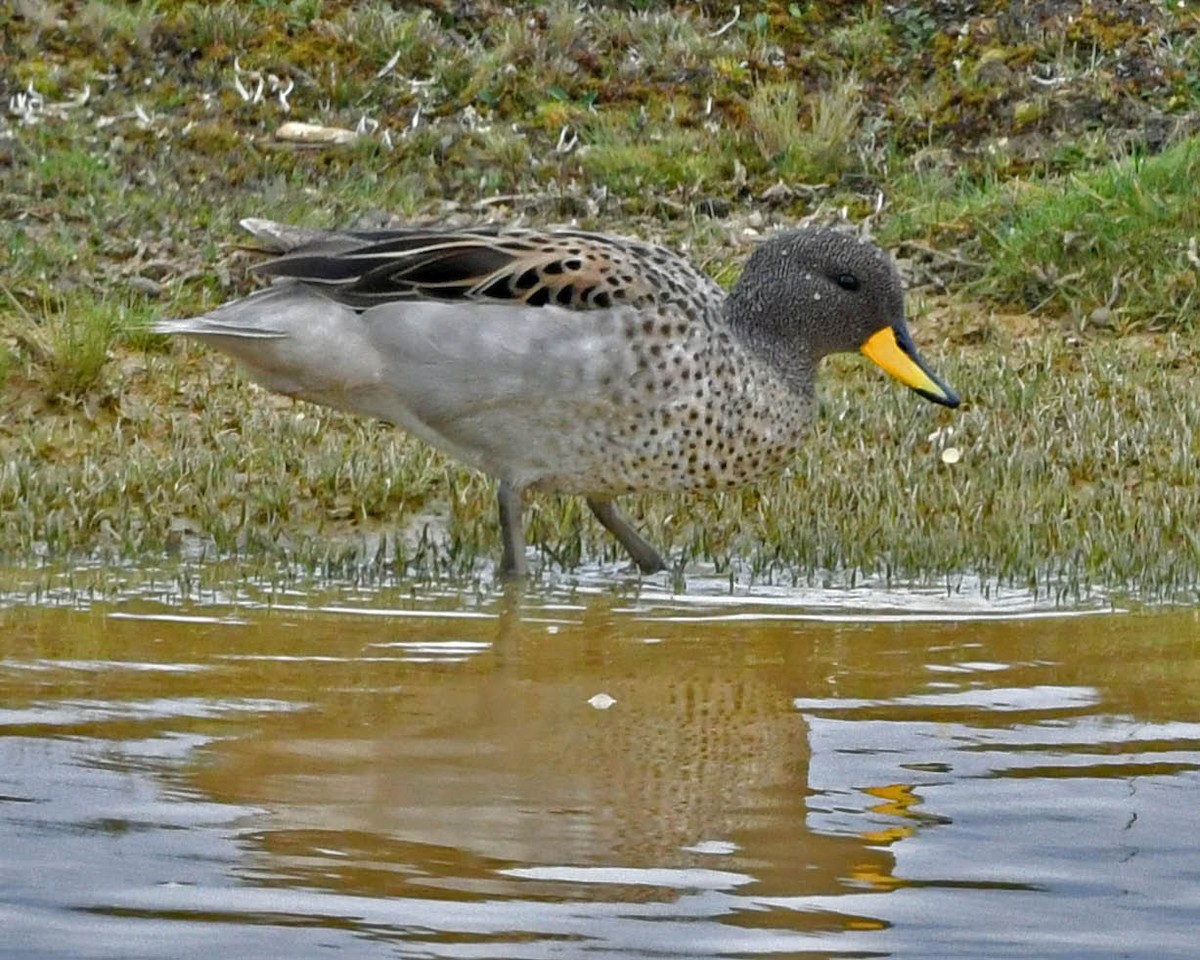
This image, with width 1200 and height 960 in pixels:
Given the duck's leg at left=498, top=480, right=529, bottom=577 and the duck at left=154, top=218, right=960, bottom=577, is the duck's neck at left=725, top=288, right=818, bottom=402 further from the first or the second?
the duck's leg at left=498, top=480, right=529, bottom=577

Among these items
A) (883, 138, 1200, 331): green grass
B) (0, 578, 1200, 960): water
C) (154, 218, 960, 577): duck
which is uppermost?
(883, 138, 1200, 331): green grass

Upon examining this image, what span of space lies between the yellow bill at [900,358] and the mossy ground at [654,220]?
407mm

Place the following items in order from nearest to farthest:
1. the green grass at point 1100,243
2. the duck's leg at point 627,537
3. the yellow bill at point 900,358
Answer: the duck's leg at point 627,537 → the yellow bill at point 900,358 → the green grass at point 1100,243

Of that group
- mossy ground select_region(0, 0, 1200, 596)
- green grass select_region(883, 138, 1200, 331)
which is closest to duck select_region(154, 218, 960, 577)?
mossy ground select_region(0, 0, 1200, 596)

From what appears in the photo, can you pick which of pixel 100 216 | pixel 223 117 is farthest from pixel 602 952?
pixel 223 117

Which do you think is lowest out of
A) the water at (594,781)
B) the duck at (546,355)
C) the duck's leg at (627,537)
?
the water at (594,781)

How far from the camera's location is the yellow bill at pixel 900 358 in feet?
21.3

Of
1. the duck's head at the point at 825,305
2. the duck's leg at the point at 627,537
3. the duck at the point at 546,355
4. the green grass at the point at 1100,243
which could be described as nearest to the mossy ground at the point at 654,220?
the green grass at the point at 1100,243

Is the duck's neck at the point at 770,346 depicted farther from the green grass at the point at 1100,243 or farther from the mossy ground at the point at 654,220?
the green grass at the point at 1100,243

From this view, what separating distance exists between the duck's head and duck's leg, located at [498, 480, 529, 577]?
78 cm

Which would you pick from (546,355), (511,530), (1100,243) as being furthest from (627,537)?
(1100,243)

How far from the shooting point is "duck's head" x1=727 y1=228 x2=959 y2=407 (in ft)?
21.4

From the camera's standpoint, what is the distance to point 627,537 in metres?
6.41

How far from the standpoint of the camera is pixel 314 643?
5176mm
